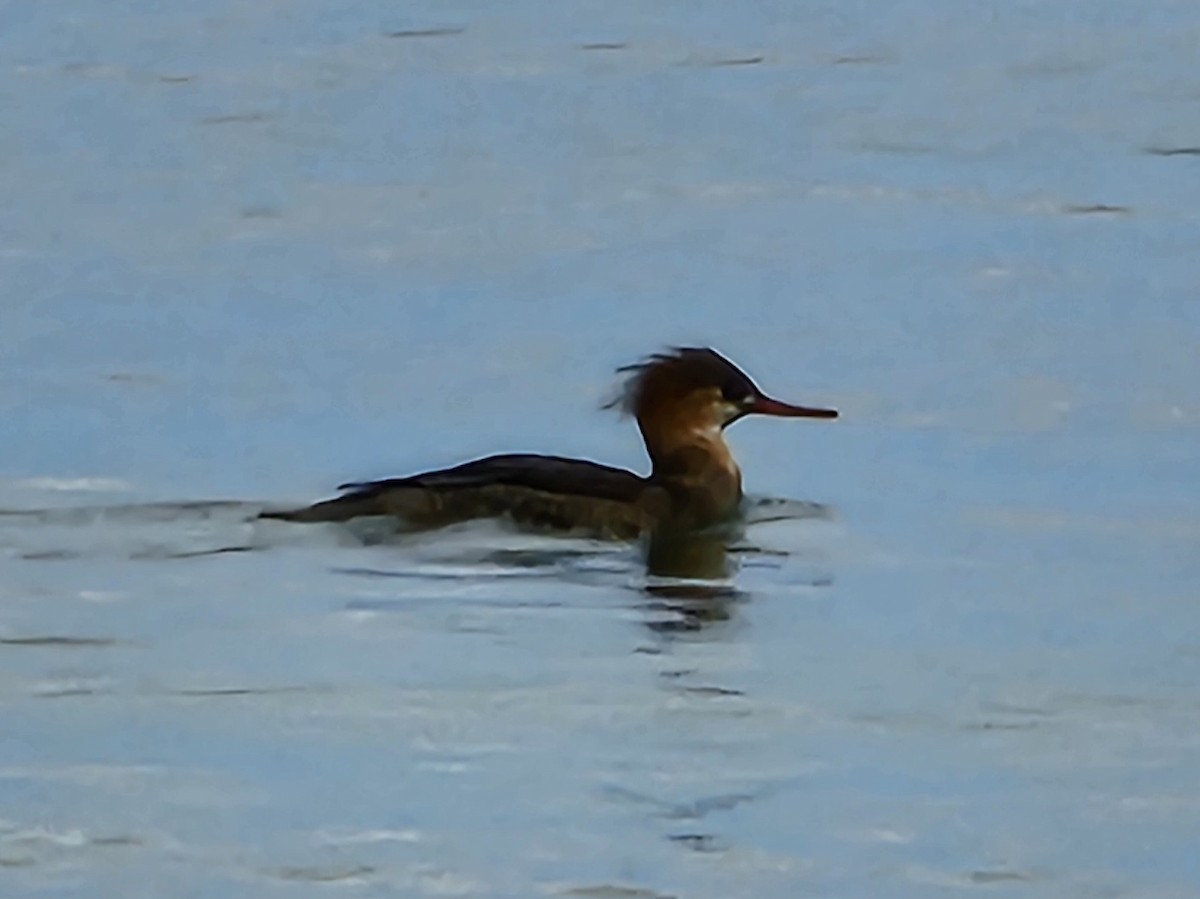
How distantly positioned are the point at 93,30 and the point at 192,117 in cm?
173

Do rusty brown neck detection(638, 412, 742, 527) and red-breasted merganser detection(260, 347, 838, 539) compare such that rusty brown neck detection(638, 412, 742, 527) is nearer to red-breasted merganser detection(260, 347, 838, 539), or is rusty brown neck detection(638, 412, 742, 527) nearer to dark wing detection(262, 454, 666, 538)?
red-breasted merganser detection(260, 347, 838, 539)

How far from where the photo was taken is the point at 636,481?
995 cm

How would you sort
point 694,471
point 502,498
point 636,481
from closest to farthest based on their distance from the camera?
1. point 502,498
2. point 636,481
3. point 694,471

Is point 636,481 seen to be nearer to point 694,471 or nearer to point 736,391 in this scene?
point 694,471

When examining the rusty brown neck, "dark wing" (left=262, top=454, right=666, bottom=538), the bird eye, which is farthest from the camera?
the bird eye

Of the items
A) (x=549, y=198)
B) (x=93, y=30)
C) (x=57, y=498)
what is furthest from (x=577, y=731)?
(x=93, y=30)

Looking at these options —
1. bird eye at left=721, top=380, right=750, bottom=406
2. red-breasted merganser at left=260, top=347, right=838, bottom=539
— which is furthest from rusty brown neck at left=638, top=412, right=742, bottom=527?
bird eye at left=721, top=380, right=750, bottom=406

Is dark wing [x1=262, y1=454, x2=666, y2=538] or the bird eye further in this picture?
the bird eye

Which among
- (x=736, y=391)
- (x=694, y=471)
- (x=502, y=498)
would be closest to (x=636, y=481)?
(x=694, y=471)

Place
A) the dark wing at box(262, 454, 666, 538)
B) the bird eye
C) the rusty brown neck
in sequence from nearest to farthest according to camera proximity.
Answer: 1. the dark wing at box(262, 454, 666, 538)
2. the rusty brown neck
3. the bird eye

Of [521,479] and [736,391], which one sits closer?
[521,479]

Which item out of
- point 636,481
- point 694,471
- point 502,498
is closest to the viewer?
point 502,498

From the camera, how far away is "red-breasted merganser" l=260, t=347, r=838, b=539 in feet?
30.9

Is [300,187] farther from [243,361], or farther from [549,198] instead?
[243,361]
